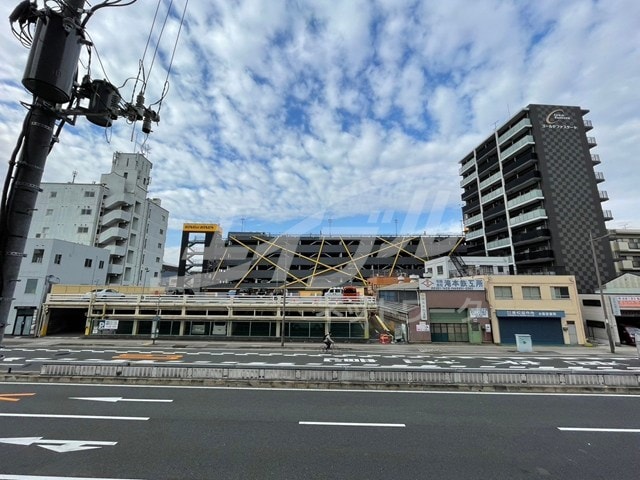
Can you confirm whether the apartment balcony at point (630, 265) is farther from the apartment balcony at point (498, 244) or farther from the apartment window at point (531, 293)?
the apartment window at point (531, 293)

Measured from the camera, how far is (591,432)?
305 inches

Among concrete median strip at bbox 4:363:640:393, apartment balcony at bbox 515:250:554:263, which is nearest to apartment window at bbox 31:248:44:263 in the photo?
concrete median strip at bbox 4:363:640:393

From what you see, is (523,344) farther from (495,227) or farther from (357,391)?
(495,227)

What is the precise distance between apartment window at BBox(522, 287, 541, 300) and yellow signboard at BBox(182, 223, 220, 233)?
211 feet

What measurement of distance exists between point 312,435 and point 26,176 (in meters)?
7.27

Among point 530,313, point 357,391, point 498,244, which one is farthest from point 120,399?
point 498,244

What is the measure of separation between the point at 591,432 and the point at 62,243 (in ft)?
154

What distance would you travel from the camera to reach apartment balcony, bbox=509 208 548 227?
151 ft

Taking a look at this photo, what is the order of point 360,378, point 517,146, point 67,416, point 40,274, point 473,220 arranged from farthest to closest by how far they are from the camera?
point 473,220 → point 517,146 → point 40,274 → point 360,378 → point 67,416

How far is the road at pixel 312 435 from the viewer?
575cm

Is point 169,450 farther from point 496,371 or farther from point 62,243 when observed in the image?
point 62,243

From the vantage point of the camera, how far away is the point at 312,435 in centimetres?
734

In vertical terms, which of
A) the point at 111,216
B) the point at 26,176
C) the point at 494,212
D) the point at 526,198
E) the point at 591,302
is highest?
the point at 494,212

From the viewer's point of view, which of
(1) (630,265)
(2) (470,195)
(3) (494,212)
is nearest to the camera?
(1) (630,265)
